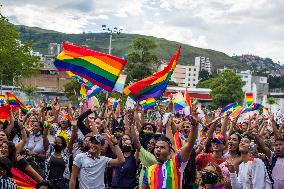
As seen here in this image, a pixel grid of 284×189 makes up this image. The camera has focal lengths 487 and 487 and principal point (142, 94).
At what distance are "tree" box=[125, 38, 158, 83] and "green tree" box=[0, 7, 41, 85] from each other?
560 inches

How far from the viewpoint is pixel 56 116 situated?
11734 mm

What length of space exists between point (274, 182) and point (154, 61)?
4866 centimetres

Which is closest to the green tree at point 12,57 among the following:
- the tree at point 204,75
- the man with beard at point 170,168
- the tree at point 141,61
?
the tree at point 141,61

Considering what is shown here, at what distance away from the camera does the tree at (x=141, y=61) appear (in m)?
53.4

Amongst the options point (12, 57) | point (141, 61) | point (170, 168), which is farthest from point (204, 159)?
point (141, 61)

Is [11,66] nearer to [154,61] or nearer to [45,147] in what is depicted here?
[154,61]

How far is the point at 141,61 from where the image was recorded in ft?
180

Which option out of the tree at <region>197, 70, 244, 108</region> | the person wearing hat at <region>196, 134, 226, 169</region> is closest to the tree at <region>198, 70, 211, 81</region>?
the tree at <region>197, 70, 244, 108</region>

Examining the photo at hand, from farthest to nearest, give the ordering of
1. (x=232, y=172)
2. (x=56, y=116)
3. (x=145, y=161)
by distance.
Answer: (x=56, y=116)
(x=145, y=161)
(x=232, y=172)

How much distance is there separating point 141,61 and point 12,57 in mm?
18959

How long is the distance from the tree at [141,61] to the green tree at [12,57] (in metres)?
14.2

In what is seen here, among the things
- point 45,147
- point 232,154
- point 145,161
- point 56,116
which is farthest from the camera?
point 56,116

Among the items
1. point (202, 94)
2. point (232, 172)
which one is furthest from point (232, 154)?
point (202, 94)

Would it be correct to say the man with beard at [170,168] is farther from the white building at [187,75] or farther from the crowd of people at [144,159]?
the white building at [187,75]
